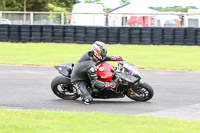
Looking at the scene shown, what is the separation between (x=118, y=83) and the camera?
8.51 m

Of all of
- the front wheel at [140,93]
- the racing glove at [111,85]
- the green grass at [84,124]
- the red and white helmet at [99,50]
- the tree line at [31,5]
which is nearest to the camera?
the green grass at [84,124]

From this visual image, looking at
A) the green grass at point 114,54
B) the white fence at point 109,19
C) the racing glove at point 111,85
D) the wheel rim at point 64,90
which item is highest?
the white fence at point 109,19

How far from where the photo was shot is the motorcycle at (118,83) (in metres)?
8.44

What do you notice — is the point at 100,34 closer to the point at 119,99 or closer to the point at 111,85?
the point at 119,99

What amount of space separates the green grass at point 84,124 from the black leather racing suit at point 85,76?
1585mm

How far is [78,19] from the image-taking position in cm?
2902

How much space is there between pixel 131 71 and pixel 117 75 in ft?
0.98

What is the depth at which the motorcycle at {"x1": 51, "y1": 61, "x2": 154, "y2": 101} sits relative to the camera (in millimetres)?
8438

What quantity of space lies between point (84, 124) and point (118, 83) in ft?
8.73

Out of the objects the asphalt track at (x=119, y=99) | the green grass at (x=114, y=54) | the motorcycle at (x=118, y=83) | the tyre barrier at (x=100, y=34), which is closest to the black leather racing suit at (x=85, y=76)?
the motorcycle at (x=118, y=83)

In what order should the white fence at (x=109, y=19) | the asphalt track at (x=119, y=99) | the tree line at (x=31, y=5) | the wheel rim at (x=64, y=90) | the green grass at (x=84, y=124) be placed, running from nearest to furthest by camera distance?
the green grass at (x=84, y=124) → the asphalt track at (x=119, y=99) → the wheel rim at (x=64, y=90) → the white fence at (x=109, y=19) → the tree line at (x=31, y=5)

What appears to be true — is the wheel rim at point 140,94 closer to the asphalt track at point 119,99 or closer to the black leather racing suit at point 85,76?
the asphalt track at point 119,99

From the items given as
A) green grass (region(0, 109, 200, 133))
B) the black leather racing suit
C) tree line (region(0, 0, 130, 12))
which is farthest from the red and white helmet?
tree line (region(0, 0, 130, 12))

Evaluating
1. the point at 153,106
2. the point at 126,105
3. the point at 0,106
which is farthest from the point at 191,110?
the point at 0,106
